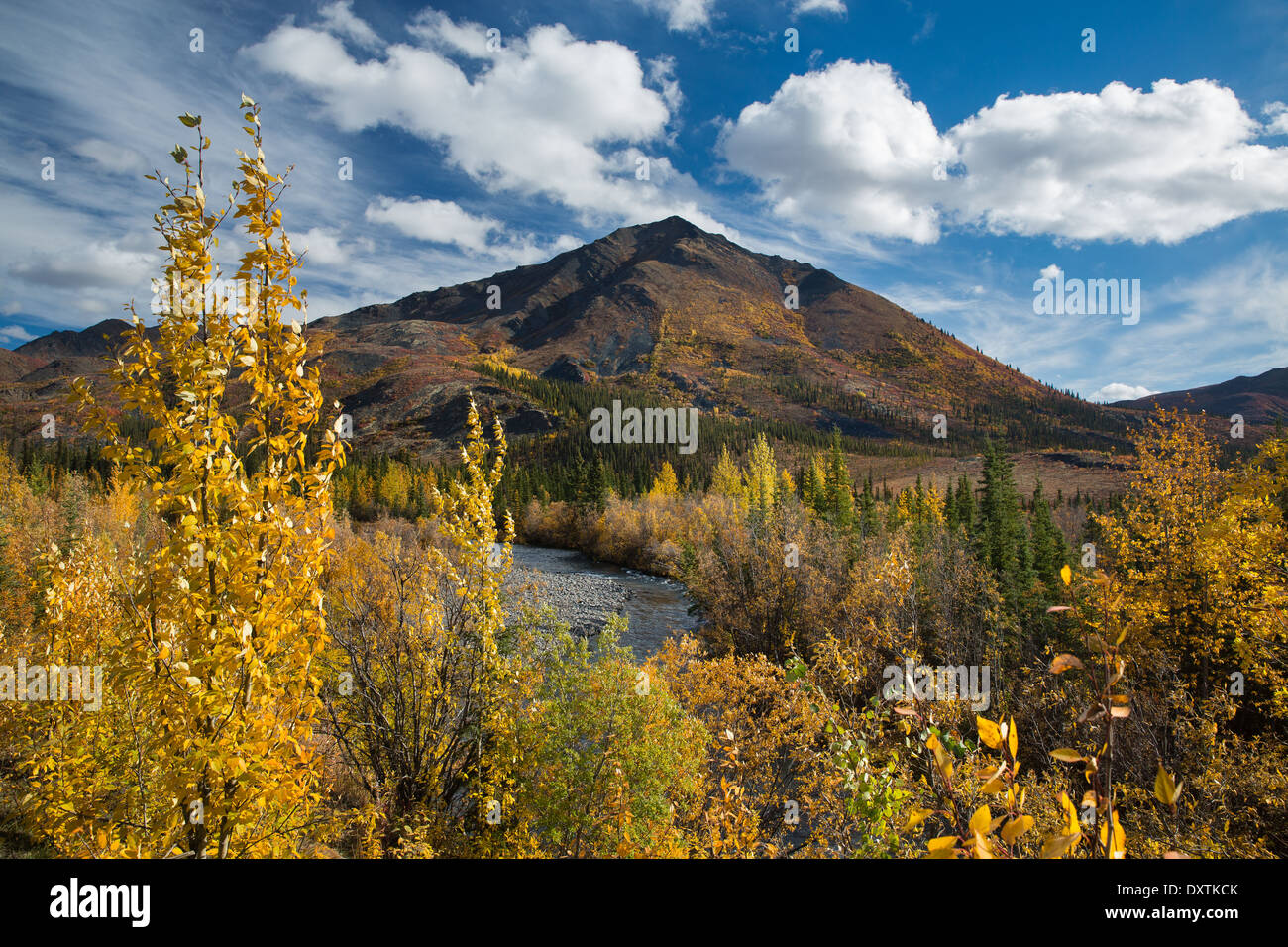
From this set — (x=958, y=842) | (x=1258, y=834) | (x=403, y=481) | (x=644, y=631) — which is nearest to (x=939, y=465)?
(x=403, y=481)

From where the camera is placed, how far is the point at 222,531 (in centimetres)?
338

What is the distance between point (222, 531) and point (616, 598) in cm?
3559

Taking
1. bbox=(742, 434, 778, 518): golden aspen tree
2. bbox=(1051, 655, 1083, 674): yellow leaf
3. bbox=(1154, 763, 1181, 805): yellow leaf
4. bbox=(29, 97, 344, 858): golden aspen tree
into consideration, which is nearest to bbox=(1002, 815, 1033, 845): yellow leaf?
bbox=(1154, 763, 1181, 805): yellow leaf

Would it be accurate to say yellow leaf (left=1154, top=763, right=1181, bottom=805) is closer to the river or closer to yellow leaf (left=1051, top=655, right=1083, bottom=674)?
yellow leaf (left=1051, top=655, right=1083, bottom=674)

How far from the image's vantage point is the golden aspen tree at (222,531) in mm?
3240

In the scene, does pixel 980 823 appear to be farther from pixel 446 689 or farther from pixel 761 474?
pixel 761 474

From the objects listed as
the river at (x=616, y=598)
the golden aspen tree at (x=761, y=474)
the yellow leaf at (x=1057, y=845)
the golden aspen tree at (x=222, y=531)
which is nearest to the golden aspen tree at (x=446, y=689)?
the golden aspen tree at (x=222, y=531)

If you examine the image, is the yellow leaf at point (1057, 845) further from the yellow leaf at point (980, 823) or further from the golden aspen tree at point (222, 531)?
the golden aspen tree at point (222, 531)

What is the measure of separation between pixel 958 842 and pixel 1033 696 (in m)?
21.1

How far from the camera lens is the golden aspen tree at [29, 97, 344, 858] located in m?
3.24

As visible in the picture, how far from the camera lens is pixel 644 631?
29.6 meters

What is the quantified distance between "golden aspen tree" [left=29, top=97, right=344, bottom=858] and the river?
57.8ft
